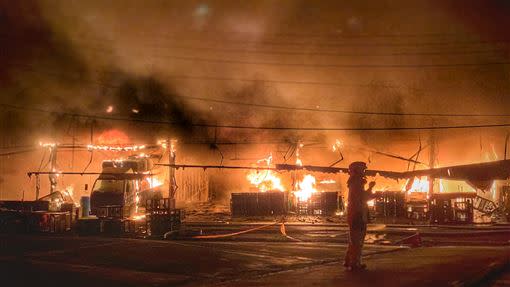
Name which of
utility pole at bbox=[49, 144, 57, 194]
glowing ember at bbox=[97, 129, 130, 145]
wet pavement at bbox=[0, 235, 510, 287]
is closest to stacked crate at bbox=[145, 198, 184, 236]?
wet pavement at bbox=[0, 235, 510, 287]

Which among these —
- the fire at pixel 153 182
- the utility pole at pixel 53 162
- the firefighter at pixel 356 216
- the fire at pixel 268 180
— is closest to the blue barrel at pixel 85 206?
the utility pole at pixel 53 162

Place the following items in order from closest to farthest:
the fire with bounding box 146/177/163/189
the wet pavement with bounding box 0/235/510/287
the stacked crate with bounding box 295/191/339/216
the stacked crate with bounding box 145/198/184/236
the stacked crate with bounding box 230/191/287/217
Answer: the wet pavement with bounding box 0/235/510/287 → the stacked crate with bounding box 145/198/184/236 → the fire with bounding box 146/177/163/189 → the stacked crate with bounding box 295/191/339/216 → the stacked crate with bounding box 230/191/287/217

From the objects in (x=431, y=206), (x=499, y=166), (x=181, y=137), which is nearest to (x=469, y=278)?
(x=499, y=166)

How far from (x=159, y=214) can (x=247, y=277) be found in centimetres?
1077

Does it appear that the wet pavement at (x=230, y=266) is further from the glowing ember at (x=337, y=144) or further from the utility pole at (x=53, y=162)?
the glowing ember at (x=337, y=144)

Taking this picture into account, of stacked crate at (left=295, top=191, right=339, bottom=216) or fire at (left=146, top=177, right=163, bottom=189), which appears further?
stacked crate at (left=295, top=191, right=339, bottom=216)

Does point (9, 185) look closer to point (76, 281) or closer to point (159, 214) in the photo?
point (159, 214)

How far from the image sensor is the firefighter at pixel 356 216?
30.5 ft

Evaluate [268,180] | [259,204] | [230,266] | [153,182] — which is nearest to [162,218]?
[230,266]

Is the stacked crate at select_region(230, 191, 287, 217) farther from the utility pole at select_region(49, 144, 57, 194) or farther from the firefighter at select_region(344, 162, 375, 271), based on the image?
the firefighter at select_region(344, 162, 375, 271)

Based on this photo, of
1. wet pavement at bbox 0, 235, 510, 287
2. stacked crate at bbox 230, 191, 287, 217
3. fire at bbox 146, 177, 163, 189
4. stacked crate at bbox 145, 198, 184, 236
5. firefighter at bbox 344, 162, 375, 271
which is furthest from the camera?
stacked crate at bbox 230, 191, 287, 217

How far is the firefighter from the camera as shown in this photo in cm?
930

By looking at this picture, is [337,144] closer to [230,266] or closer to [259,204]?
[259,204]

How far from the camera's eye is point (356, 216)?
941 centimetres
